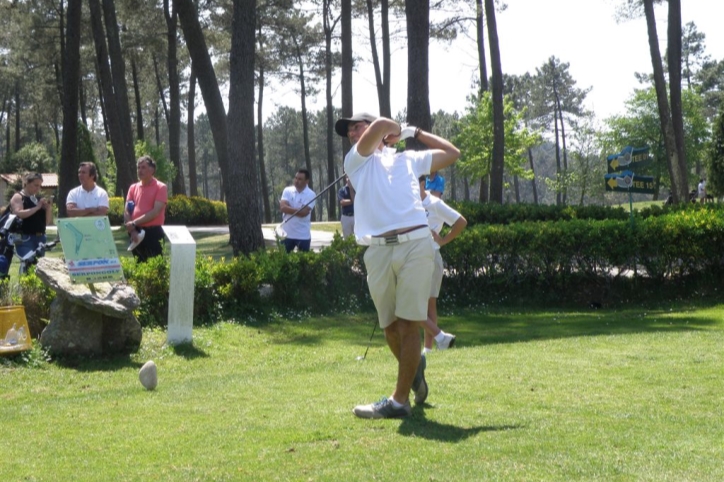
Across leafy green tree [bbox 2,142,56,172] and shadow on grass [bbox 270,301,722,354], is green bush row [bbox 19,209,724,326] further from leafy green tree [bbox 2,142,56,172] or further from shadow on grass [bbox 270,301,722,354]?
leafy green tree [bbox 2,142,56,172]

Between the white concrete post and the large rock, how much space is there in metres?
0.47

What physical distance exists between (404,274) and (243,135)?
10259mm

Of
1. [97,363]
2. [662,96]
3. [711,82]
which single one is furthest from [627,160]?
[711,82]

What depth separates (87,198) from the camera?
11.2 metres

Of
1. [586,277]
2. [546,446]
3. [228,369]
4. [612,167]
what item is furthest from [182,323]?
[612,167]

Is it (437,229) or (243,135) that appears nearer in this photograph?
(437,229)

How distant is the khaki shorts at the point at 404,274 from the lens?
218 inches

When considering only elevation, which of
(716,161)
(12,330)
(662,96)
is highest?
(662,96)

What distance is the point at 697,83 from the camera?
2921 inches

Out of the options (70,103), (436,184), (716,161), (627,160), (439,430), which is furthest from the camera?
(716,161)

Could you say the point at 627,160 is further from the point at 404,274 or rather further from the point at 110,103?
the point at 110,103

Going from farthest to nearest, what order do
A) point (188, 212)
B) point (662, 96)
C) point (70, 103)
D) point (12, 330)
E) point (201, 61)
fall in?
1. point (188, 212)
2. point (662, 96)
3. point (70, 103)
4. point (201, 61)
5. point (12, 330)

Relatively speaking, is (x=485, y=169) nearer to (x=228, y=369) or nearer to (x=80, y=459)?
(x=228, y=369)

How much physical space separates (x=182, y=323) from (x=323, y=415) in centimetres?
460
